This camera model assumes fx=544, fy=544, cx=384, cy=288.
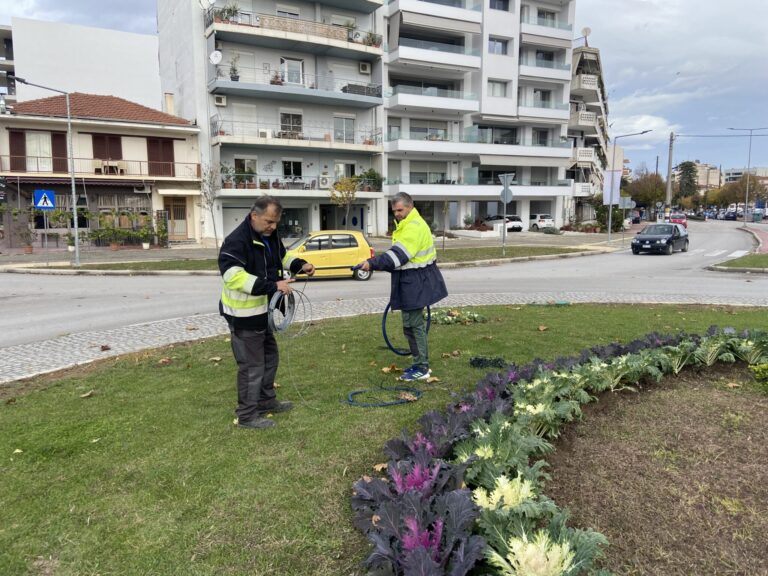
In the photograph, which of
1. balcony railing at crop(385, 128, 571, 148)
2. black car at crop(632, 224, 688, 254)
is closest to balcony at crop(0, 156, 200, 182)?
balcony railing at crop(385, 128, 571, 148)

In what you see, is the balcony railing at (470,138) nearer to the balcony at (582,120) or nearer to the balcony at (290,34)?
the balcony at (582,120)

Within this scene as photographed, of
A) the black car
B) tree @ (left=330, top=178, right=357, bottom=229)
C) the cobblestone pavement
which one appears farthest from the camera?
tree @ (left=330, top=178, right=357, bottom=229)

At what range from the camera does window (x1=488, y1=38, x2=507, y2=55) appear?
44.5 m

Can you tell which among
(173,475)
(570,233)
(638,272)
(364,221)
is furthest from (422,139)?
(173,475)

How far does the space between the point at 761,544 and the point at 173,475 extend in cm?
343

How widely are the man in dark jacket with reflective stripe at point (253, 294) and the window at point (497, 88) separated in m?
44.4

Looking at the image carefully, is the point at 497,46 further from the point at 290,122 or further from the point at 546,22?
the point at 290,122

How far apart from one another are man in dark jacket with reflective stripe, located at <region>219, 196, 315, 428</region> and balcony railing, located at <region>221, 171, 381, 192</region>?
96.7 ft

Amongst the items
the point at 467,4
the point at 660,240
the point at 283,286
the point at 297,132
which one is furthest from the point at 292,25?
the point at 283,286

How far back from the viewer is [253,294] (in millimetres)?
4262

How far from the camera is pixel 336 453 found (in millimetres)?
3908

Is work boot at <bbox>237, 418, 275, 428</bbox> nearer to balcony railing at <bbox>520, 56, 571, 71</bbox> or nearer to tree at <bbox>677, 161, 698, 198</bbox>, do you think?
balcony railing at <bbox>520, 56, 571, 71</bbox>

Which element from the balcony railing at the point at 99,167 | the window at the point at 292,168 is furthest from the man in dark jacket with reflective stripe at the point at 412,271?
the window at the point at 292,168

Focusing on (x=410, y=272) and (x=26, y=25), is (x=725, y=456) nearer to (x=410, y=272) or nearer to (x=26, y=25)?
(x=410, y=272)
